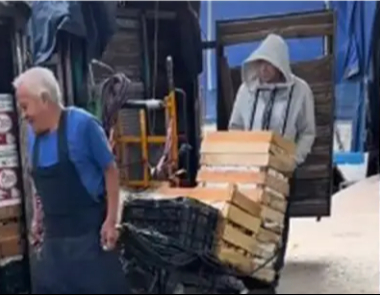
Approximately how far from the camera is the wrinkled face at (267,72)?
4.45 meters

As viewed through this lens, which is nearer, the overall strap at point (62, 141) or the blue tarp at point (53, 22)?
the overall strap at point (62, 141)

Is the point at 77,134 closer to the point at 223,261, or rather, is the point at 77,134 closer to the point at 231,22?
the point at 223,261

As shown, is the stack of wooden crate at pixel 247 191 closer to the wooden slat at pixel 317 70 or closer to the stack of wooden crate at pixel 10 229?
the stack of wooden crate at pixel 10 229

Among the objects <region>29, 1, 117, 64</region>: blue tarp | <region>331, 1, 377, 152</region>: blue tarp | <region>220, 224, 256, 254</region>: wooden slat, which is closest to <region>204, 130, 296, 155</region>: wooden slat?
<region>220, 224, 256, 254</region>: wooden slat

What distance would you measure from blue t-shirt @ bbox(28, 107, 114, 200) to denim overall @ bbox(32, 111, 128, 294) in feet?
0.07

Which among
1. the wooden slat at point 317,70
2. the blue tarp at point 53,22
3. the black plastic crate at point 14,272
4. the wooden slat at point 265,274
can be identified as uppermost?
the blue tarp at point 53,22

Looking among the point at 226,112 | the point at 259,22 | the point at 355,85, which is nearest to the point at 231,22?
the point at 259,22

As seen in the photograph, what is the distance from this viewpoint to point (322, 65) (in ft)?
16.9

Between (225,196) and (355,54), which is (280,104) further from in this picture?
(355,54)

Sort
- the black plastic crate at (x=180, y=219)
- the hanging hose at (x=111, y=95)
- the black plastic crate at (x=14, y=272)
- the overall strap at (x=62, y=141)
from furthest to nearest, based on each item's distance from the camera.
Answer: the hanging hose at (x=111, y=95) < the black plastic crate at (x=180, y=219) < the black plastic crate at (x=14, y=272) < the overall strap at (x=62, y=141)

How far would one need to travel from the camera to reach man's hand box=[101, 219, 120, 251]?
307 cm

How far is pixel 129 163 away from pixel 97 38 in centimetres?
124

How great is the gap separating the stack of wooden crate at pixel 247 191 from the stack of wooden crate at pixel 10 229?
82 centimetres

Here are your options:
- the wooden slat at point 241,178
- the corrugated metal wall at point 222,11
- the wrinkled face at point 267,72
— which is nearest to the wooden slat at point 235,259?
the wooden slat at point 241,178
